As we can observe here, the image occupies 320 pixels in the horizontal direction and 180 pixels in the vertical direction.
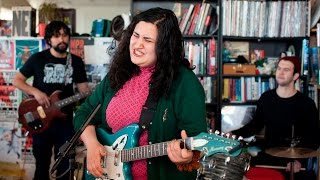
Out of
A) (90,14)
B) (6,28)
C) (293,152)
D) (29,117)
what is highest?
(90,14)

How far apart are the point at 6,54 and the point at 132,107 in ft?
8.06

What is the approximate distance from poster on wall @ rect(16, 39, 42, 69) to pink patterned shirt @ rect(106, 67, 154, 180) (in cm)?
222

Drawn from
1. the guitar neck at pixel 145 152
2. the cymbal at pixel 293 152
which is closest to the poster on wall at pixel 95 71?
the cymbal at pixel 293 152

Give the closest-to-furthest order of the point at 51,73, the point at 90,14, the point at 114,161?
the point at 114,161
the point at 51,73
the point at 90,14

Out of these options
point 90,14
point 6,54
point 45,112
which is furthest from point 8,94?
point 90,14

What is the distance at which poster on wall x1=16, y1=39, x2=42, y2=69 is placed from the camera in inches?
140

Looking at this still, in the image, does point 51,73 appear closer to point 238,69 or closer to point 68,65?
point 68,65

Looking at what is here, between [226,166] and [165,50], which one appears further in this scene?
[165,50]

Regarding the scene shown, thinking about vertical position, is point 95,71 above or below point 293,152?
above

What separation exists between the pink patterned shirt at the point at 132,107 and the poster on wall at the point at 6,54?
2.31 m

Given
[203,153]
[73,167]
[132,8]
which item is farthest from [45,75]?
[203,153]

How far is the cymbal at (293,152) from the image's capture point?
2.45 m

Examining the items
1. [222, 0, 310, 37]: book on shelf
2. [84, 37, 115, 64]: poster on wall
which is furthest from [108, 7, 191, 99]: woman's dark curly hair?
[84, 37, 115, 64]: poster on wall

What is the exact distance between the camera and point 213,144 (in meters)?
1.20
